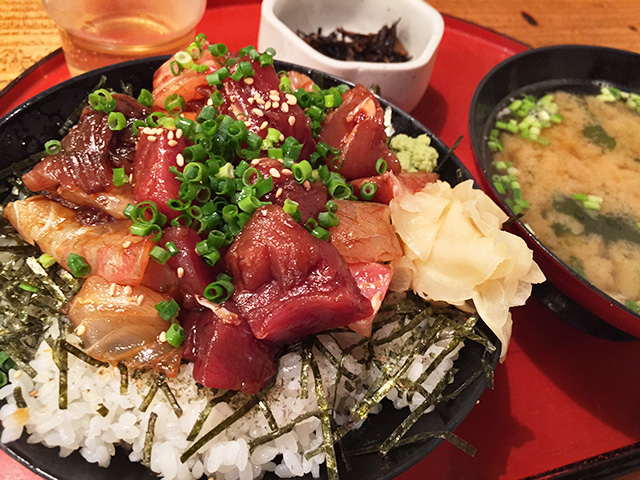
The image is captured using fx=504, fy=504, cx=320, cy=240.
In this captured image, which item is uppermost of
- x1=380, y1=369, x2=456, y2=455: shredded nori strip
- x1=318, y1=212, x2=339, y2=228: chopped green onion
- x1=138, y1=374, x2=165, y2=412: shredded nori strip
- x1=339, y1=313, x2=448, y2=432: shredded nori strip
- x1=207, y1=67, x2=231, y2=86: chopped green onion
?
x1=207, y1=67, x2=231, y2=86: chopped green onion

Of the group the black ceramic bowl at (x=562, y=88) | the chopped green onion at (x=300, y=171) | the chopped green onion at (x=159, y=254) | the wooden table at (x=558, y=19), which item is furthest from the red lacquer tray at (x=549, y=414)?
the wooden table at (x=558, y=19)

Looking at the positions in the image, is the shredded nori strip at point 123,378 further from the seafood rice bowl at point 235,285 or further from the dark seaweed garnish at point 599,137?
the dark seaweed garnish at point 599,137

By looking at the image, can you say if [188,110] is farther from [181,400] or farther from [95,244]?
[181,400]

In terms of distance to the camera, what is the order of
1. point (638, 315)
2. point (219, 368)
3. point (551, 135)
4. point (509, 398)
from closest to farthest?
point (219, 368)
point (638, 315)
point (509, 398)
point (551, 135)

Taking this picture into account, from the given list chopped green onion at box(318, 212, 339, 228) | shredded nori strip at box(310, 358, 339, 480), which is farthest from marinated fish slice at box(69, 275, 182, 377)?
chopped green onion at box(318, 212, 339, 228)

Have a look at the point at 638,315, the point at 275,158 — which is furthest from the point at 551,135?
the point at 275,158

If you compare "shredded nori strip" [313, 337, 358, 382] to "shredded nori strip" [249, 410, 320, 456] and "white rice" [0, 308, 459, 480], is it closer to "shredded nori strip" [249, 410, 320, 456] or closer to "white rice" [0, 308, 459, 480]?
"white rice" [0, 308, 459, 480]
